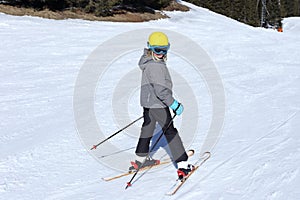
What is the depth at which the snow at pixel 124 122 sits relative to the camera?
13.3ft

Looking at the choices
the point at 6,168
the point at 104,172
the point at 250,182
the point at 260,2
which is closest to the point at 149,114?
the point at 104,172

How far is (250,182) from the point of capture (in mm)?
4051

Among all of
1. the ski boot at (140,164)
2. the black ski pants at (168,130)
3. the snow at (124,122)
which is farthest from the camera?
the ski boot at (140,164)

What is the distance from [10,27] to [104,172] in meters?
11.6

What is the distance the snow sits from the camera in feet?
13.3

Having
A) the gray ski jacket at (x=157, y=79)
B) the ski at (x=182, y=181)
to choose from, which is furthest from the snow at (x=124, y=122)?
the gray ski jacket at (x=157, y=79)

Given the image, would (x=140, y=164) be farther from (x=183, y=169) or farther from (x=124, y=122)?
(x=124, y=122)

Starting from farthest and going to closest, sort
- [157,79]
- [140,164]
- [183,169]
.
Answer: [140,164], [183,169], [157,79]

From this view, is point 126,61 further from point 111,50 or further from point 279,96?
point 279,96

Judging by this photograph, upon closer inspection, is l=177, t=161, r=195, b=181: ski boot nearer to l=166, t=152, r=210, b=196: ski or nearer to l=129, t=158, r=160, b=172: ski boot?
l=166, t=152, r=210, b=196: ski

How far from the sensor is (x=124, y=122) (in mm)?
6547

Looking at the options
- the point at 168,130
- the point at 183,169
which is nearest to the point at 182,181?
the point at 183,169

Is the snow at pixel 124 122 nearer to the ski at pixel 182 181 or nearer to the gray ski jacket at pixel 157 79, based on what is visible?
the ski at pixel 182 181

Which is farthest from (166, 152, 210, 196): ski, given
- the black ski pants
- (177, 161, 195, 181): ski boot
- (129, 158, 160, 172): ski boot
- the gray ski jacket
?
the gray ski jacket
